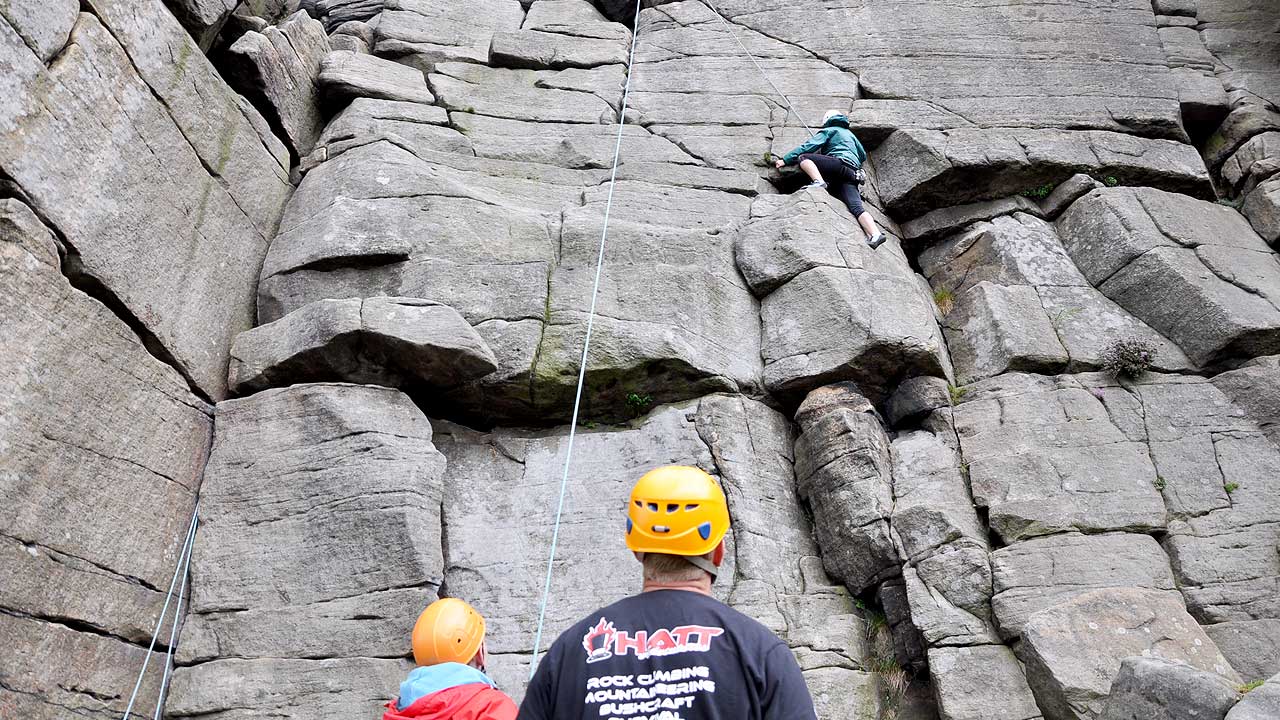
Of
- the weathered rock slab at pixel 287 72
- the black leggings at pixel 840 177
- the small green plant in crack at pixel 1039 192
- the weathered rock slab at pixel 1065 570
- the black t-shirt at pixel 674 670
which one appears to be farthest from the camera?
the small green plant in crack at pixel 1039 192

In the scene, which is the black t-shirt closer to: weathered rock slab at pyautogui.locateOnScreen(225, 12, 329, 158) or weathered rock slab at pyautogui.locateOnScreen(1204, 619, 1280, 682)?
weathered rock slab at pyautogui.locateOnScreen(1204, 619, 1280, 682)

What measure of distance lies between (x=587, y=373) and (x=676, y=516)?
4.53 meters

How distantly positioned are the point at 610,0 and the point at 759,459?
7228 mm

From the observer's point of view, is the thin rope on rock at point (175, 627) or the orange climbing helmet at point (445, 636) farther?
the thin rope on rock at point (175, 627)

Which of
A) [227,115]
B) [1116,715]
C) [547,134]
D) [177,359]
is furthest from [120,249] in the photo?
[1116,715]

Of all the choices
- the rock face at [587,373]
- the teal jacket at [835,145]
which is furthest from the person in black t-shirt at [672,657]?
the teal jacket at [835,145]

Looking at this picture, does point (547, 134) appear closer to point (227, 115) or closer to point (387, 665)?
point (227, 115)

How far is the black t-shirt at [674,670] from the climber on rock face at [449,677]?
1380 millimetres

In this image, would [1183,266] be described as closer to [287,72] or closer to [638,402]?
[638,402]

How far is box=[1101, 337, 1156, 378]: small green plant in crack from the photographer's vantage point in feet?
27.0

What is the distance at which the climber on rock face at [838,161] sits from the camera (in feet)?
30.8

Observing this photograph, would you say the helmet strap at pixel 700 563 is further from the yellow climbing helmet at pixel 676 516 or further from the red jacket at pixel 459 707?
the red jacket at pixel 459 707

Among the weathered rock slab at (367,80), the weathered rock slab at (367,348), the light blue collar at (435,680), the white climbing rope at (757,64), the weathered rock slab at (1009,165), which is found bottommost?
the light blue collar at (435,680)

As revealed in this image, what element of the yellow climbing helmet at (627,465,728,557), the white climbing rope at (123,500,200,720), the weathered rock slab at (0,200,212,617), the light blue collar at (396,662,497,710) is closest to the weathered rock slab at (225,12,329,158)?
the weathered rock slab at (0,200,212,617)
